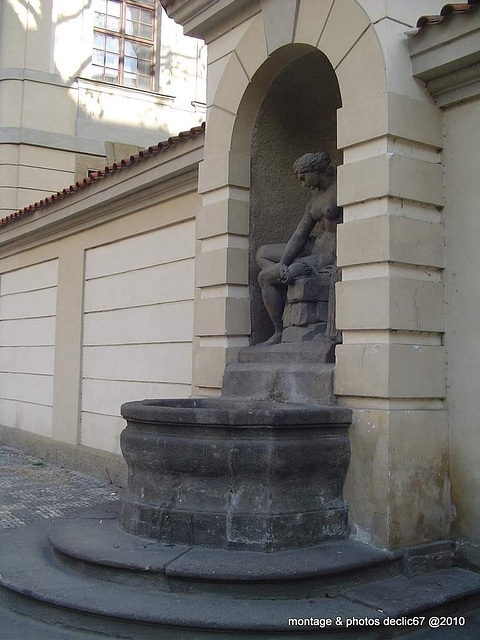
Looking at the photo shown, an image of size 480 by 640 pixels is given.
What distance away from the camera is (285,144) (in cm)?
638

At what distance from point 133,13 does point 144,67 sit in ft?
4.19

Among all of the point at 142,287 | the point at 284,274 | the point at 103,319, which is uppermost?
the point at 142,287

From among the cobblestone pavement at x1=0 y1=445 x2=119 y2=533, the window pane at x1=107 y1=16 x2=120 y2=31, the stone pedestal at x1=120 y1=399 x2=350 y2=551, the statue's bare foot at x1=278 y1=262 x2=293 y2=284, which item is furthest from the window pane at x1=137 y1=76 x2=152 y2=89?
the stone pedestal at x1=120 y1=399 x2=350 y2=551

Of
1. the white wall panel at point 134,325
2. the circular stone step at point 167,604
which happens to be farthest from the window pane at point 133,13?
the circular stone step at point 167,604

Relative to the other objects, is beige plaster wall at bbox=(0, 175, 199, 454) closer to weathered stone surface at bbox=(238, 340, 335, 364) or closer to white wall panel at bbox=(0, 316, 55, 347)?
white wall panel at bbox=(0, 316, 55, 347)

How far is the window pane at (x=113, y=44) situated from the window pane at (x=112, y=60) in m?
0.10

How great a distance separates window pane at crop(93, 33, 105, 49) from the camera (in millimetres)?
15289

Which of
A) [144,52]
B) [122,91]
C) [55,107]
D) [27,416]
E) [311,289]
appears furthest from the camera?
[144,52]

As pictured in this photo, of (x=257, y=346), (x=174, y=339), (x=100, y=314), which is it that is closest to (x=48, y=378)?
(x=100, y=314)

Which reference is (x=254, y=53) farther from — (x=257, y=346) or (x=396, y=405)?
(x=396, y=405)

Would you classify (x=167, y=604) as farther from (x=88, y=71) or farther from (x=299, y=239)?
(x=88, y=71)

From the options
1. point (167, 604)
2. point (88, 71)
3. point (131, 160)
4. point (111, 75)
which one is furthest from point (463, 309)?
point (111, 75)

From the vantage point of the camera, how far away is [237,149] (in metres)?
6.11

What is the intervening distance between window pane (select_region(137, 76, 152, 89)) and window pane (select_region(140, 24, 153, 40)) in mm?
1021
